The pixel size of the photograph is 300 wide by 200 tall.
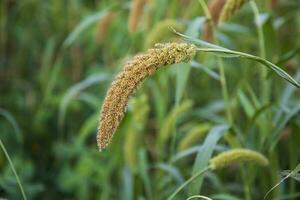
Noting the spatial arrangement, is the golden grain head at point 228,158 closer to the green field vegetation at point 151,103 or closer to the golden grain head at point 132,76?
the green field vegetation at point 151,103

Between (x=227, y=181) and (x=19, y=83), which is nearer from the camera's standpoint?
(x=227, y=181)

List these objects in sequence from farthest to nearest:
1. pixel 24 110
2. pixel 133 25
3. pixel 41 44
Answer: pixel 41 44, pixel 24 110, pixel 133 25

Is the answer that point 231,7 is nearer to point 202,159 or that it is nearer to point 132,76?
point 202,159

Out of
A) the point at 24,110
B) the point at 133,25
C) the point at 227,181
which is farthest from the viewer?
the point at 24,110

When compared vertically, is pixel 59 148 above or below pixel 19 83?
below

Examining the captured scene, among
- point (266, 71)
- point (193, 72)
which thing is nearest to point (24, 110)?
point (193, 72)

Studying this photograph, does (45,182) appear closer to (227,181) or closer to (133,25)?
(227,181)

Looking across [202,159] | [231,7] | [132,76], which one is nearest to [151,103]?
[202,159]

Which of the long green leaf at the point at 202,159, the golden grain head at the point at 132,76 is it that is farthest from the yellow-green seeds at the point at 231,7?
the golden grain head at the point at 132,76
